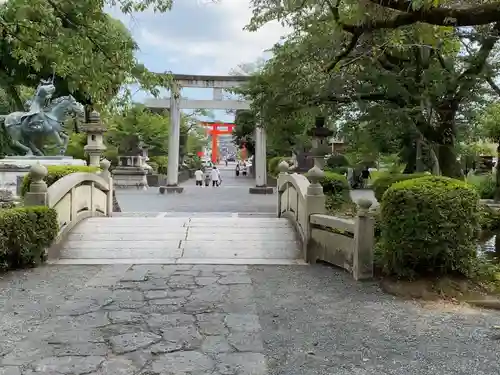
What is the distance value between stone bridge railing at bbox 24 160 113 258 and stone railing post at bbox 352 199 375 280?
4557mm

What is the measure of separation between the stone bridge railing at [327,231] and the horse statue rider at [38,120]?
385 inches

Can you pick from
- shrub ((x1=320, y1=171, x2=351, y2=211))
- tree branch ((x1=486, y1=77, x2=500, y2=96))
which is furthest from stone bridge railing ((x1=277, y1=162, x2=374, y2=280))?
tree branch ((x1=486, y1=77, x2=500, y2=96))

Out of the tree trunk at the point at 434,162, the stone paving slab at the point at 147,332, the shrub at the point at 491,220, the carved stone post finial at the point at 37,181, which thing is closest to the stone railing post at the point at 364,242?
the stone paving slab at the point at 147,332

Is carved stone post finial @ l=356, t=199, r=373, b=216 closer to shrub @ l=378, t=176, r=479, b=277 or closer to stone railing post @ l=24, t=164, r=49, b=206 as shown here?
shrub @ l=378, t=176, r=479, b=277

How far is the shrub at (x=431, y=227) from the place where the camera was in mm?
5582

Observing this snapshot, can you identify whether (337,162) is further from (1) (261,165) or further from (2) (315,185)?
(2) (315,185)

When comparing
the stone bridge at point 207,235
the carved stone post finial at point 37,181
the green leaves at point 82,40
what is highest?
the green leaves at point 82,40

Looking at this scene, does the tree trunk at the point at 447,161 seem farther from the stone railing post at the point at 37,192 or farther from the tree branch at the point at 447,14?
the stone railing post at the point at 37,192

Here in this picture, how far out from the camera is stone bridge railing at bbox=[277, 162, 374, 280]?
621cm

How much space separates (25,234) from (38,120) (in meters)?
10.1

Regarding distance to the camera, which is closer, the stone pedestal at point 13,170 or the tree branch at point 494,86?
the tree branch at point 494,86

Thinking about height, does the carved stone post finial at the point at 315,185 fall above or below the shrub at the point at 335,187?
above

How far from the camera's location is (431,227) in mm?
5582

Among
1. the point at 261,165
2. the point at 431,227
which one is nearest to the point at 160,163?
the point at 261,165
